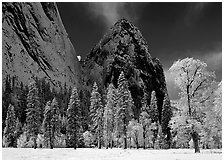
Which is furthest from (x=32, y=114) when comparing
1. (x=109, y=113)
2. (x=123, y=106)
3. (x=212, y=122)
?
(x=212, y=122)

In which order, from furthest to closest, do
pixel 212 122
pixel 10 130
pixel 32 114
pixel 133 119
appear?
pixel 10 130, pixel 133 119, pixel 32 114, pixel 212 122

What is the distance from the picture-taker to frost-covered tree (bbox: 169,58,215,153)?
28.2 m

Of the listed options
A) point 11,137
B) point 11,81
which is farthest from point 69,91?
point 11,137

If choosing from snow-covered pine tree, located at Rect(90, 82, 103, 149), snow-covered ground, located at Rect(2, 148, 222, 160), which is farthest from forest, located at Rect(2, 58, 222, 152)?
snow-covered ground, located at Rect(2, 148, 222, 160)

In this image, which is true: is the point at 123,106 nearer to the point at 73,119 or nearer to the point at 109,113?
the point at 109,113

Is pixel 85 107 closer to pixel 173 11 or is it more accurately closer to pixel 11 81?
pixel 11 81

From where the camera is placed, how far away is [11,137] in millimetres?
80438

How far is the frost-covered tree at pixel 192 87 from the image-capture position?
28.2m

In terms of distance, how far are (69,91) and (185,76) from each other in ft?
571

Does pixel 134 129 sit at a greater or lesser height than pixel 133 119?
lesser

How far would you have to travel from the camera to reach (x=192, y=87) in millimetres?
28766

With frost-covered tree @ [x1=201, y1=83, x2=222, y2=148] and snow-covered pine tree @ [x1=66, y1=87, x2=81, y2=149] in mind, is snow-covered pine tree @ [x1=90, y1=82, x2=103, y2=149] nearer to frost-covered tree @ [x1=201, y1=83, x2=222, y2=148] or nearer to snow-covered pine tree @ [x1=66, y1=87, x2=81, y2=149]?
snow-covered pine tree @ [x1=66, y1=87, x2=81, y2=149]

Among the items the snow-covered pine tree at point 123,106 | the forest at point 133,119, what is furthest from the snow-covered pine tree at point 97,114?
the snow-covered pine tree at point 123,106

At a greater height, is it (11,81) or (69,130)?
(11,81)
